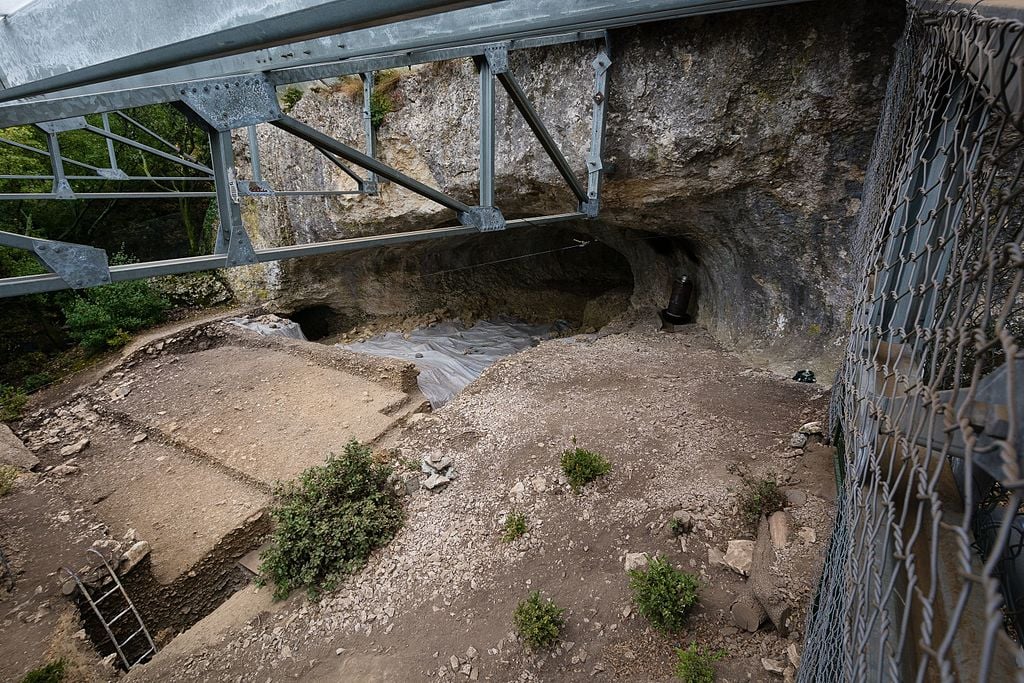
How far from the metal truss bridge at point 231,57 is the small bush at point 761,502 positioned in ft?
10.3

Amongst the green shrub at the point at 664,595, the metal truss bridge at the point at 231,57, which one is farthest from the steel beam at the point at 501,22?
the green shrub at the point at 664,595

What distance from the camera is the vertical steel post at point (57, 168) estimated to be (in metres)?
5.64

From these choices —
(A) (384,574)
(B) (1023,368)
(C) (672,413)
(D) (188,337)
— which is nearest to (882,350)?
(B) (1023,368)

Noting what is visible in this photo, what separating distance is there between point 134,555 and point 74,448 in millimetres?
3227

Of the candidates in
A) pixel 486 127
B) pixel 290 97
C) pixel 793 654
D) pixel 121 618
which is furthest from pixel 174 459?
pixel 793 654

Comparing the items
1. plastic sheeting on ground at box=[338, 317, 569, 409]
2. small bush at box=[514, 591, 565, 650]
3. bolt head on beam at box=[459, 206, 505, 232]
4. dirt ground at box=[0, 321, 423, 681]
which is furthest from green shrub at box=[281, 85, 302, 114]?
small bush at box=[514, 591, 565, 650]

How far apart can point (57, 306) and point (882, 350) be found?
15433 mm

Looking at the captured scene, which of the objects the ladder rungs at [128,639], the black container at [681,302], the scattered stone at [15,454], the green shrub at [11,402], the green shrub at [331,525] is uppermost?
the black container at [681,302]

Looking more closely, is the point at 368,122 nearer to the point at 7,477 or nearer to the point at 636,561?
the point at 636,561

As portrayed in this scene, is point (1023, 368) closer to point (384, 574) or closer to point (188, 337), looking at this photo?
point (384, 574)

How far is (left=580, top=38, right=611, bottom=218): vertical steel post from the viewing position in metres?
5.26

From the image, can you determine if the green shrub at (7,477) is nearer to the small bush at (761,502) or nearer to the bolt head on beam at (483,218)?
the bolt head on beam at (483,218)

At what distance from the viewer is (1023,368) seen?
37.4 inches

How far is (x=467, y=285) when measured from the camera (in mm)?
12945
